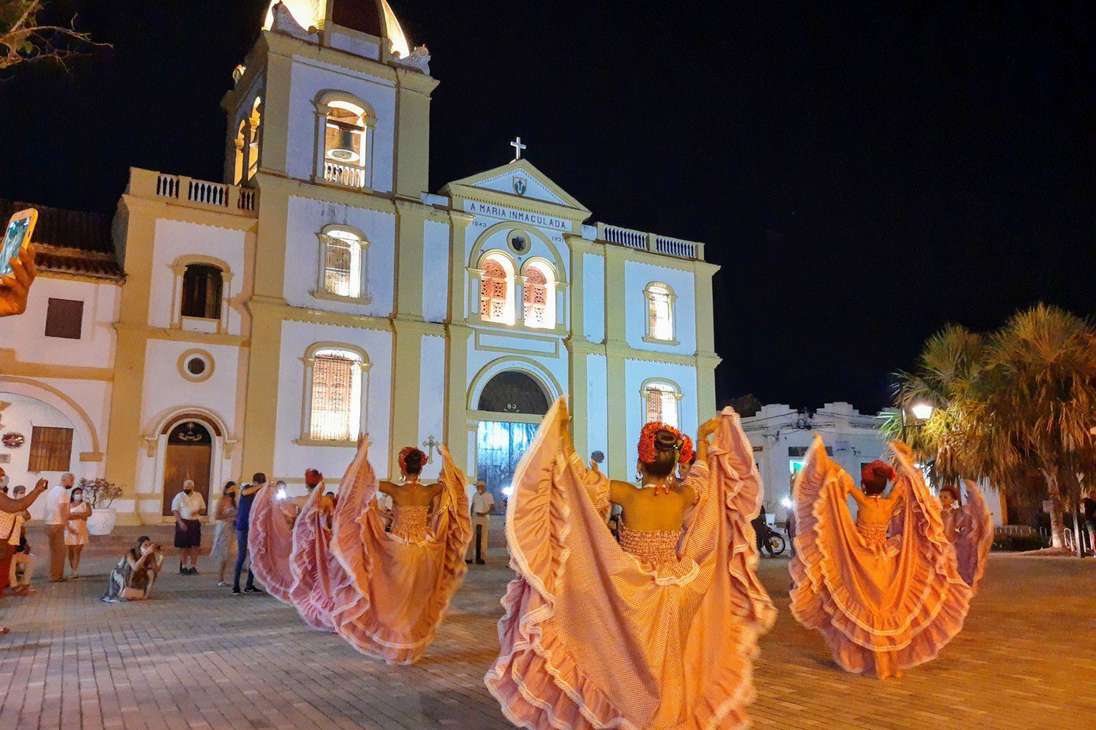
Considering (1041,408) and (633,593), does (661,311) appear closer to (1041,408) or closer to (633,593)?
(1041,408)

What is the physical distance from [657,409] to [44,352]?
58.7ft

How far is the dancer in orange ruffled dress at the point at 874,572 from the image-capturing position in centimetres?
670

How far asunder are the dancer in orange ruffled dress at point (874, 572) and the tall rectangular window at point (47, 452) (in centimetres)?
1879

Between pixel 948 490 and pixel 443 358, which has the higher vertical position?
pixel 443 358

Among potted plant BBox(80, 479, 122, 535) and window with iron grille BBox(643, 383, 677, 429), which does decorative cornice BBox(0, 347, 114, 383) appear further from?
window with iron grille BBox(643, 383, 677, 429)

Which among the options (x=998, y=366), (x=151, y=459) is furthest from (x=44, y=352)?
(x=998, y=366)

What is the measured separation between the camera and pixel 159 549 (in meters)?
11.2

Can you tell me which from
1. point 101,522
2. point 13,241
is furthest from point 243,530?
point 101,522

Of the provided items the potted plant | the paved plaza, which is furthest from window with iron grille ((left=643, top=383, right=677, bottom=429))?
the paved plaza

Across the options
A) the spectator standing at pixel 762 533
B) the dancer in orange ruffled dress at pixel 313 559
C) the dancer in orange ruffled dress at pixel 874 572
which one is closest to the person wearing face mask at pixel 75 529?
the dancer in orange ruffled dress at pixel 313 559

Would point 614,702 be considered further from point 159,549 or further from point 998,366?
point 998,366

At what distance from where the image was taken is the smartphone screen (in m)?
7.70

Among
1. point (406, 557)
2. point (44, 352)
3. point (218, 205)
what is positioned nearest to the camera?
point (406, 557)

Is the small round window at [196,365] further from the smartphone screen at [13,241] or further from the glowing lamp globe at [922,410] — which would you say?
the glowing lamp globe at [922,410]
